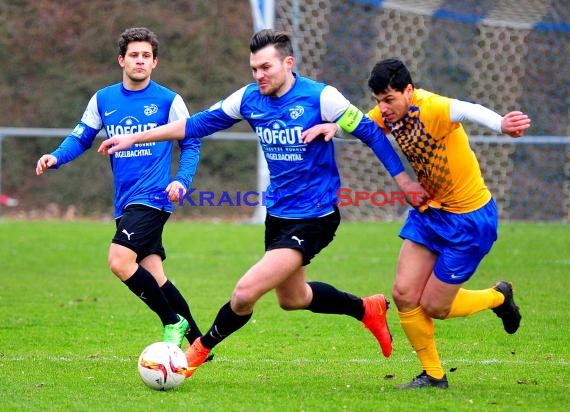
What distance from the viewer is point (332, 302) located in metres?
6.54

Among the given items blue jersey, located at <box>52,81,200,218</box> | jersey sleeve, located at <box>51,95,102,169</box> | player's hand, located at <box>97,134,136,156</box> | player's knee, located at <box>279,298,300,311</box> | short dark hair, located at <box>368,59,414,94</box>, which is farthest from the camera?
jersey sleeve, located at <box>51,95,102,169</box>

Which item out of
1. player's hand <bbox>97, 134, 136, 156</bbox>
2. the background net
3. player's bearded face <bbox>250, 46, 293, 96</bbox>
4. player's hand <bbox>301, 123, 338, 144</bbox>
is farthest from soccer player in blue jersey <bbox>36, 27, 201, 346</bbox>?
the background net

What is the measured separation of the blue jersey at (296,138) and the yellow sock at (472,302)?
93cm

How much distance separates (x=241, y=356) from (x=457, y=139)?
217 cm

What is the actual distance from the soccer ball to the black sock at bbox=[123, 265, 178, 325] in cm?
90

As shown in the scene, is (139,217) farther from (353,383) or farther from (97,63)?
(97,63)

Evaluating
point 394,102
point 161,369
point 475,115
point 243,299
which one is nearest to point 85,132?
point 243,299

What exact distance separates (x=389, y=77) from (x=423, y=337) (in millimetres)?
1488

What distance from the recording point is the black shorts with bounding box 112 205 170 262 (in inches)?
261

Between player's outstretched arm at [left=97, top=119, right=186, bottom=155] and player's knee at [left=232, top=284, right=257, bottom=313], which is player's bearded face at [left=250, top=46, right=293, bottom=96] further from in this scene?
player's knee at [left=232, top=284, right=257, bottom=313]

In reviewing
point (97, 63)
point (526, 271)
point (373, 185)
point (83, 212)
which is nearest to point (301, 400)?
point (526, 271)

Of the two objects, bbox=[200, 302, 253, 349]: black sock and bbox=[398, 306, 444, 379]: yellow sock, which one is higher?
bbox=[200, 302, 253, 349]: black sock

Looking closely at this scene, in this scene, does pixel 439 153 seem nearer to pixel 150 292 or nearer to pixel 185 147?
pixel 185 147

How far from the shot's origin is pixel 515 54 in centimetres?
1736
